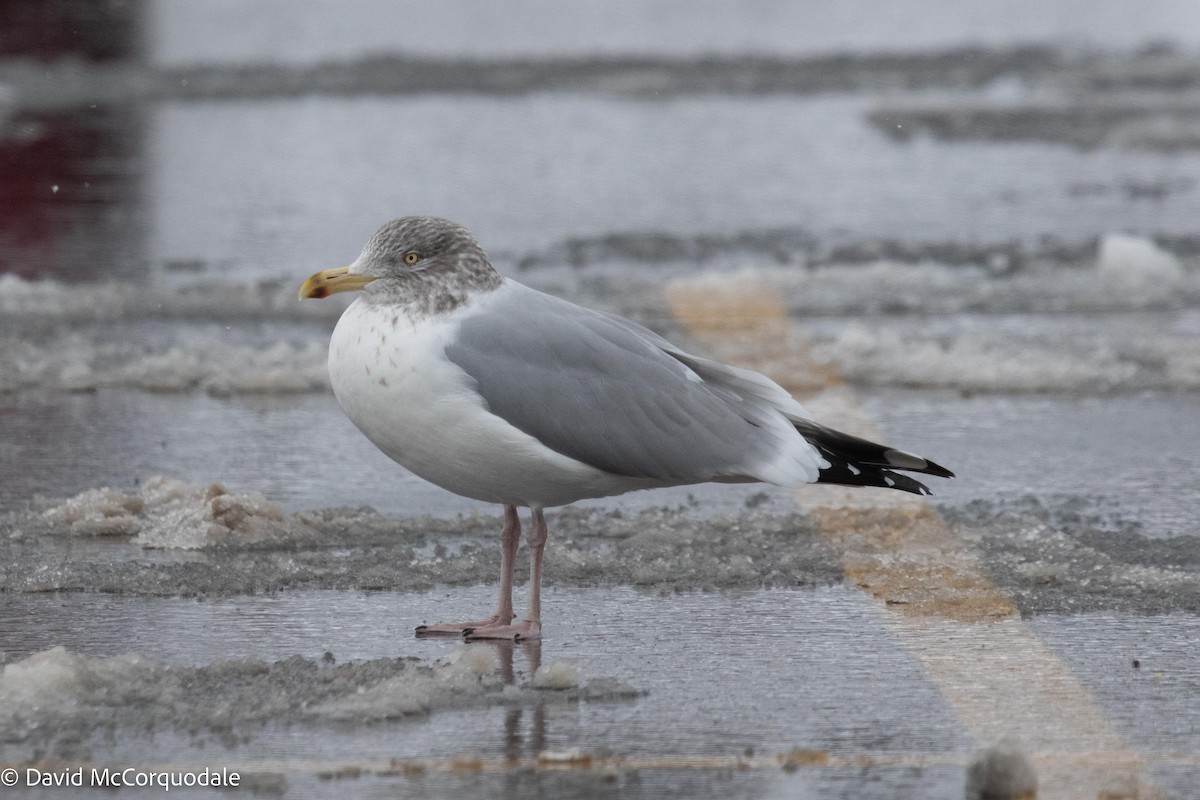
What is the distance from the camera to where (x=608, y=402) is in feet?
15.8

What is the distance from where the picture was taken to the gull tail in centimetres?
489

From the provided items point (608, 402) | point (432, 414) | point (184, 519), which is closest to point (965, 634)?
point (608, 402)

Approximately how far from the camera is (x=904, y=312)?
9023 millimetres

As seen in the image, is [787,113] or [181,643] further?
[787,113]

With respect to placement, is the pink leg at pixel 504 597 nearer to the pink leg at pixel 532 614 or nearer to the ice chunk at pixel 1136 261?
the pink leg at pixel 532 614

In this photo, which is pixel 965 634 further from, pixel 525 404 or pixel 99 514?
pixel 99 514

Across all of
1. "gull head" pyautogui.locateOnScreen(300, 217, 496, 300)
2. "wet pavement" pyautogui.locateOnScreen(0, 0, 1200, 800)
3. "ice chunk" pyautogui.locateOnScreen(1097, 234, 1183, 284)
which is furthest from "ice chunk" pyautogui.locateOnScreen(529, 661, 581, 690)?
"ice chunk" pyautogui.locateOnScreen(1097, 234, 1183, 284)

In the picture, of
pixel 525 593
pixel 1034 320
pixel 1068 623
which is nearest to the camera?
pixel 1068 623

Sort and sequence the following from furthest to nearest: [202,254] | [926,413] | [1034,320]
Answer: [202,254]
[1034,320]
[926,413]

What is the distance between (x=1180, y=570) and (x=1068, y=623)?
0.61m

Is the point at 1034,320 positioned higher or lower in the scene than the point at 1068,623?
higher

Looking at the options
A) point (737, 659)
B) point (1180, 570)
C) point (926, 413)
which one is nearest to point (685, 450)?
point (737, 659)

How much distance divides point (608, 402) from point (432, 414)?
429 mm

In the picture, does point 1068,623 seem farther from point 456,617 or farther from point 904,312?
point 904,312
